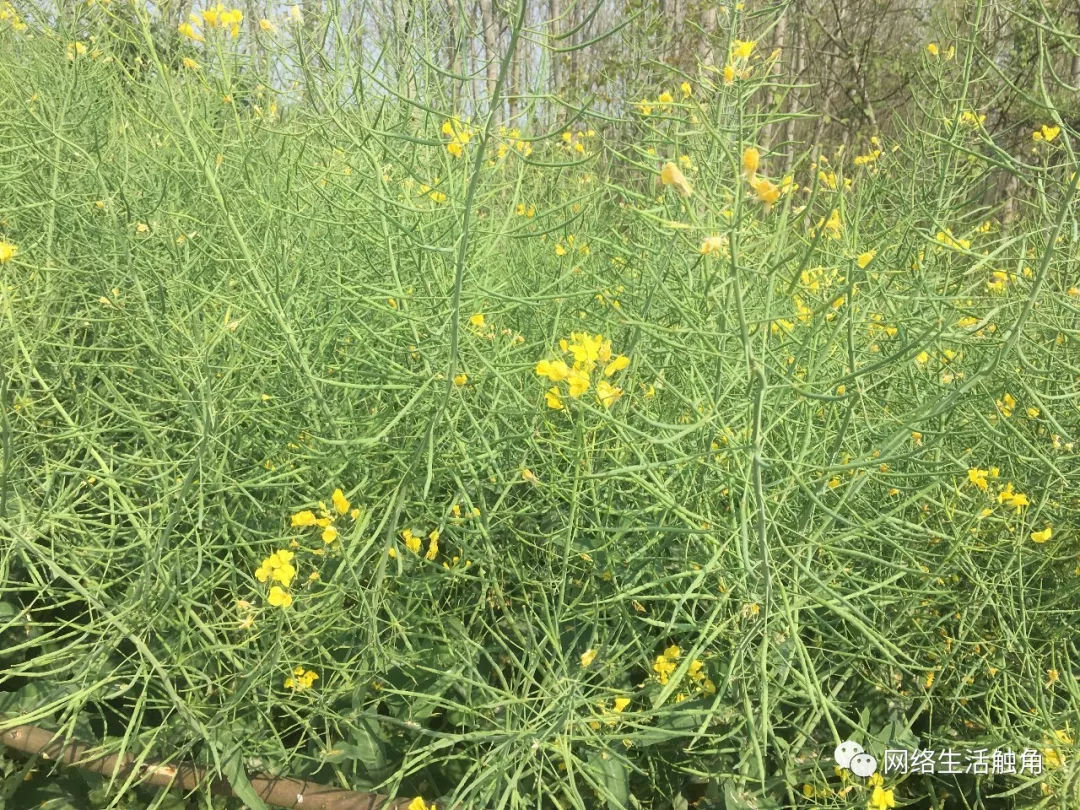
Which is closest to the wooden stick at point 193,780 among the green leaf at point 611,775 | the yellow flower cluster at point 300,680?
the yellow flower cluster at point 300,680

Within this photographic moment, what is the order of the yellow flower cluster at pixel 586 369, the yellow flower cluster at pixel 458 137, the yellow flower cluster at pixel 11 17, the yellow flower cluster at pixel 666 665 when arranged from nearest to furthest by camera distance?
the yellow flower cluster at pixel 586 369 → the yellow flower cluster at pixel 666 665 → the yellow flower cluster at pixel 458 137 → the yellow flower cluster at pixel 11 17

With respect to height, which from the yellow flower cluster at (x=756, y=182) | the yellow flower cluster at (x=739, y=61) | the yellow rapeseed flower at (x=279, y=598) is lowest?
the yellow rapeseed flower at (x=279, y=598)

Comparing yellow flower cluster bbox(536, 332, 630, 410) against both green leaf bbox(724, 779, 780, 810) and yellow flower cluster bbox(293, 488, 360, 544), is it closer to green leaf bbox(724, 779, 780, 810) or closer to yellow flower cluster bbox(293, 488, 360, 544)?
yellow flower cluster bbox(293, 488, 360, 544)

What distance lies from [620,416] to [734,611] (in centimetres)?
39

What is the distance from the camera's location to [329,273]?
165cm

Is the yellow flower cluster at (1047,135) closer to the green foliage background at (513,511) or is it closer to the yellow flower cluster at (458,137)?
the green foliage background at (513,511)

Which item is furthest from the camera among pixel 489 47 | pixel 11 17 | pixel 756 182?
pixel 11 17

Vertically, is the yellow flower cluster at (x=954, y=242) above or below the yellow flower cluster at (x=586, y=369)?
above

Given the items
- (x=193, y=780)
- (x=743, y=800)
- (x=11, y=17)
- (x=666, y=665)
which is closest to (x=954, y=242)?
(x=666, y=665)

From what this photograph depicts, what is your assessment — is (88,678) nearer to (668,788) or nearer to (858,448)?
(668,788)

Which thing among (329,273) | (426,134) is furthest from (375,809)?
(426,134)

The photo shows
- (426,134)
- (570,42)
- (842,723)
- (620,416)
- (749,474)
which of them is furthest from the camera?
(570,42)

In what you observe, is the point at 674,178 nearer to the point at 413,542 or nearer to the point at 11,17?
the point at 413,542

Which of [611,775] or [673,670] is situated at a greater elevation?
[673,670]
